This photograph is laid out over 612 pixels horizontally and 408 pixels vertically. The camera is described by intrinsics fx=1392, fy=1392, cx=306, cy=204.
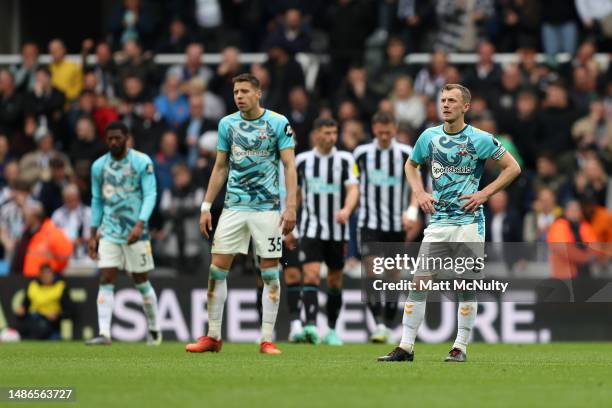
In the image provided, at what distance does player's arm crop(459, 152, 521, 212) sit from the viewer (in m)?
11.1

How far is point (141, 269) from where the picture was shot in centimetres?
1518

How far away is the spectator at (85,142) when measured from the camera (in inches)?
842

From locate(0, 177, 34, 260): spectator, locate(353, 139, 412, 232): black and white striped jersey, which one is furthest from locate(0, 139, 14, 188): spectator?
locate(353, 139, 412, 232): black and white striped jersey

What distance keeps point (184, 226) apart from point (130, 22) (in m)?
5.51

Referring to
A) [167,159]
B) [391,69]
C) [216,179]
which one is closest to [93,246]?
[216,179]

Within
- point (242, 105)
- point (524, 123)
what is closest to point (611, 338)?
point (524, 123)

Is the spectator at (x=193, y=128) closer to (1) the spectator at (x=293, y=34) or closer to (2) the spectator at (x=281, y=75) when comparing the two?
(2) the spectator at (x=281, y=75)

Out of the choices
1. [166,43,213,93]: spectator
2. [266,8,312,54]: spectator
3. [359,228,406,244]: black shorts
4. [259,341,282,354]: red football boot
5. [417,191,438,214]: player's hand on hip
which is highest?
[266,8,312,54]: spectator

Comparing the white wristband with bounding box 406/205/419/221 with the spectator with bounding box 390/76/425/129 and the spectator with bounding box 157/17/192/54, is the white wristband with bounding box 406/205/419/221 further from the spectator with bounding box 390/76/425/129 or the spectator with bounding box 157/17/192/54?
the spectator with bounding box 157/17/192/54

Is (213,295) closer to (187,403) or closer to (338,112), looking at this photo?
(187,403)

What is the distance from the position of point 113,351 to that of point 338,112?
26.8 feet

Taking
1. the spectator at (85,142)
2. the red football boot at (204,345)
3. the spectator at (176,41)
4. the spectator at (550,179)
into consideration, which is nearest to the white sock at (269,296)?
the red football boot at (204,345)

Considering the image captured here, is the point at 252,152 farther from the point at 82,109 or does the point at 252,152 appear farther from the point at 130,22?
the point at 130,22

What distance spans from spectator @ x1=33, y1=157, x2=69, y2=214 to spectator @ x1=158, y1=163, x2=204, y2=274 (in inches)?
77.2
